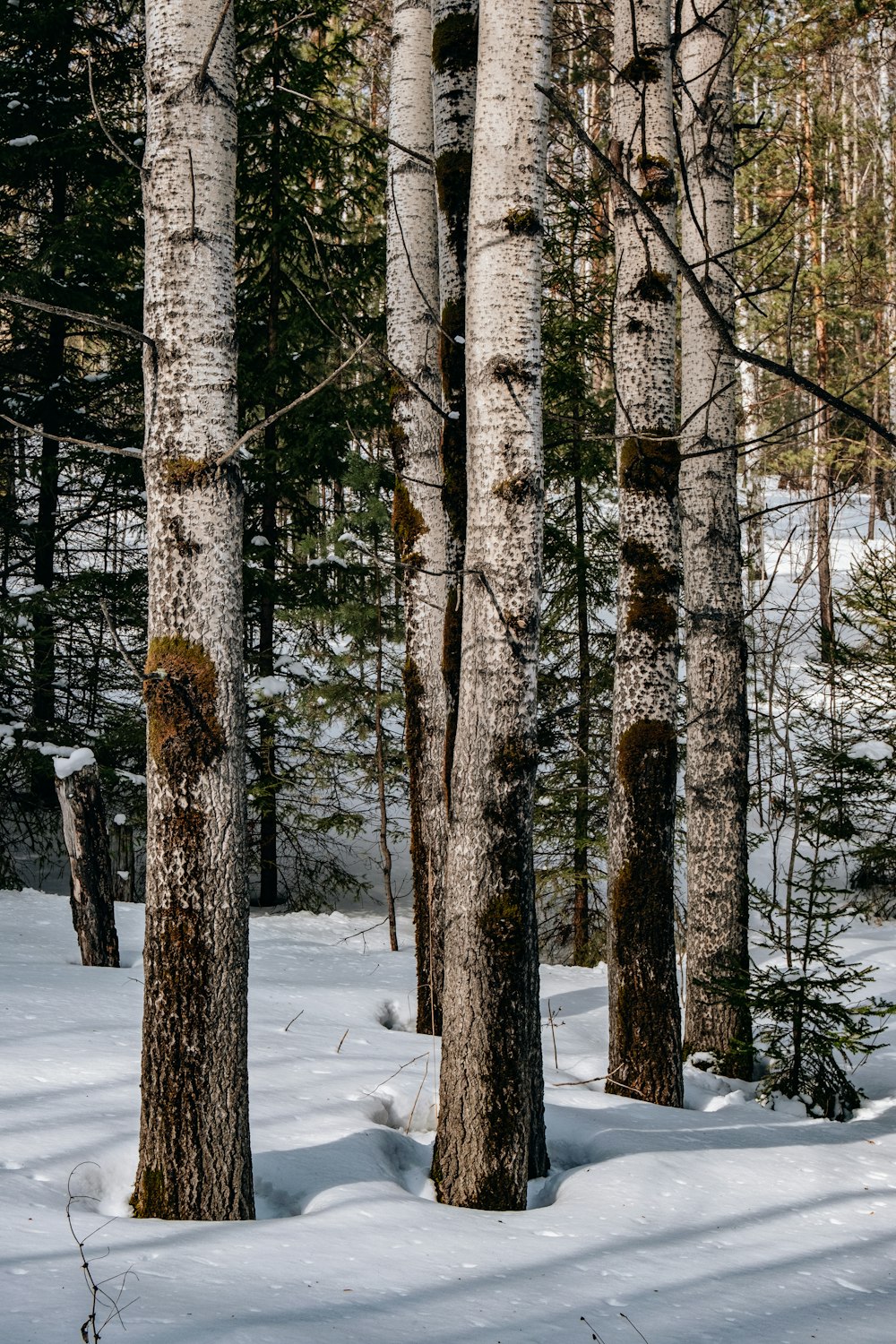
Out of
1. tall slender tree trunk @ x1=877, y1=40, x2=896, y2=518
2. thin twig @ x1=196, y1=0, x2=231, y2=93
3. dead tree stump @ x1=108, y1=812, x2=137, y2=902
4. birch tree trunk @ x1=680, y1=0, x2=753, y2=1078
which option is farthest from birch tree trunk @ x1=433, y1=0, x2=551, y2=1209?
tall slender tree trunk @ x1=877, y1=40, x2=896, y2=518

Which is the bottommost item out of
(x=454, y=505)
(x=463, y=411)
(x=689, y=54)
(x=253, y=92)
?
(x=454, y=505)

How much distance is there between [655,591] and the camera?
5363 mm

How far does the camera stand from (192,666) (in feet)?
11.3

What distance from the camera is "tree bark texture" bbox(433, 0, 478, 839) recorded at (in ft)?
17.4

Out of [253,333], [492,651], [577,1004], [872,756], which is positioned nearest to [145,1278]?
[492,651]

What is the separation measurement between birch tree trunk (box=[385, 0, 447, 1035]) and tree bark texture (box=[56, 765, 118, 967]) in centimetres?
242

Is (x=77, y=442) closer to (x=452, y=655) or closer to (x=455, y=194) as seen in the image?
(x=452, y=655)

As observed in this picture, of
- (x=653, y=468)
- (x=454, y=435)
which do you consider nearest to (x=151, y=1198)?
(x=454, y=435)

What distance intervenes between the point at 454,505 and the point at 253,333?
751 centimetres

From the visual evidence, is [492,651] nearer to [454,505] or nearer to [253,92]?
[454,505]

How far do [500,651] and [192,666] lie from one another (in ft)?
3.92

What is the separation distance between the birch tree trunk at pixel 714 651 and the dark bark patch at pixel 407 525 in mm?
1719

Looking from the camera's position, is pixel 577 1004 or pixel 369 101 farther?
pixel 369 101

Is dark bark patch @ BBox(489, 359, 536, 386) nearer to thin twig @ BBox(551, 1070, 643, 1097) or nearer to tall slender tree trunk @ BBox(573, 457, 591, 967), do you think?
thin twig @ BBox(551, 1070, 643, 1097)
